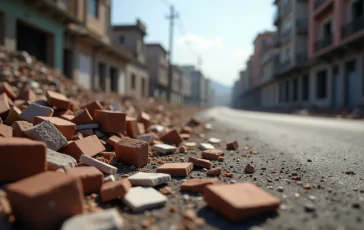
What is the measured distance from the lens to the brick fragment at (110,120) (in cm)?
321

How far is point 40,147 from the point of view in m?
1.67

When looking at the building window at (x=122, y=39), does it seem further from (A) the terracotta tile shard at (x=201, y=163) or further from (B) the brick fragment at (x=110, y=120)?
(A) the terracotta tile shard at (x=201, y=163)

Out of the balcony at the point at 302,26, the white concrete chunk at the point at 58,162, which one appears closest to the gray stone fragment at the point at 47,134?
the white concrete chunk at the point at 58,162

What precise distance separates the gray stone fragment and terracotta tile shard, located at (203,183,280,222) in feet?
5.03

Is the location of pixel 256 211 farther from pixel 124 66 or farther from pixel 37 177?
pixel 124 66

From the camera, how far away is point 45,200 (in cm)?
127

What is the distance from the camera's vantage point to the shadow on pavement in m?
1.32

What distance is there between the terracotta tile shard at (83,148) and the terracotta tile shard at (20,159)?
706 mm

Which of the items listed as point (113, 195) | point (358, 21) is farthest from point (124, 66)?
point (113, 195)

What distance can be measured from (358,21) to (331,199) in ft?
60.5

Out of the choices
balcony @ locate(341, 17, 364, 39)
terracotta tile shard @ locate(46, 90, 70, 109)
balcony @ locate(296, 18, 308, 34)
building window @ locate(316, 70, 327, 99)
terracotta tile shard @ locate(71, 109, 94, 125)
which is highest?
balcony @ locate(296, 18, 308, 34)

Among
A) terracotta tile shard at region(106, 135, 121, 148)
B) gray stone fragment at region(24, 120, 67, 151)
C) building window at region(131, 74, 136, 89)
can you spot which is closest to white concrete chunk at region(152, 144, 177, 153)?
terracotta tile shard at region(106, 135, 121, 148)

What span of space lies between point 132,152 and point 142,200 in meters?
1.01

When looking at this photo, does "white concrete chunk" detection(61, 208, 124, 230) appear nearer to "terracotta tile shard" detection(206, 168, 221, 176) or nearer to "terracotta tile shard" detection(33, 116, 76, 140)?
"terracotta tile shard" detection(206, 168, 221, 176)
